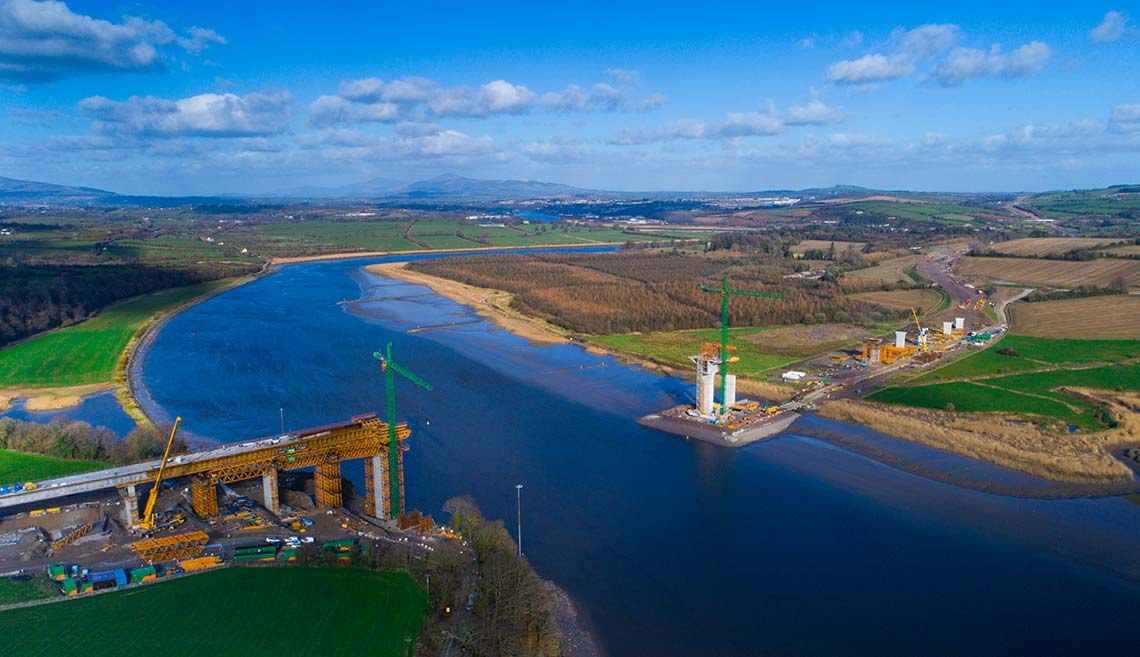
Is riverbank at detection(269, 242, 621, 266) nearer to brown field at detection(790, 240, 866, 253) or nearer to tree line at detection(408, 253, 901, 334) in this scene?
tree line at detection(408, 253, 901, 334)

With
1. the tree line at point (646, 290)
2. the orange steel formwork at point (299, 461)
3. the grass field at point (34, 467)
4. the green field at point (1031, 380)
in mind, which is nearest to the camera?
the orange steel formwork at point (299, 461)

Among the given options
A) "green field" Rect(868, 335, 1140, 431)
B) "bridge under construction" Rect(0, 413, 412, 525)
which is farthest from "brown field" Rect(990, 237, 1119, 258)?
"bridge under construction" Rect(0, 413, 412, 525)

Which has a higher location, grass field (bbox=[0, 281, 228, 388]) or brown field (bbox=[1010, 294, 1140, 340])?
brown field (bbox=[1010, 294, 1140, 340])

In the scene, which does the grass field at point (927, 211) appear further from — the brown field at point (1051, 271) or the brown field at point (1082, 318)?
the brown field at point (1082, 318)

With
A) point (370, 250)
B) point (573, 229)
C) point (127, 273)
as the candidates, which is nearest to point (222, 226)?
point (370, 250)

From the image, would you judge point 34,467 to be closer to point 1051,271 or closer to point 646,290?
point 646,290

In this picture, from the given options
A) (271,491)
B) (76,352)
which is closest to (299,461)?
(271,491)

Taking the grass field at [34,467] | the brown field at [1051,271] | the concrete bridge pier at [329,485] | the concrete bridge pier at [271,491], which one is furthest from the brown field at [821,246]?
the grass field at [34,467]
